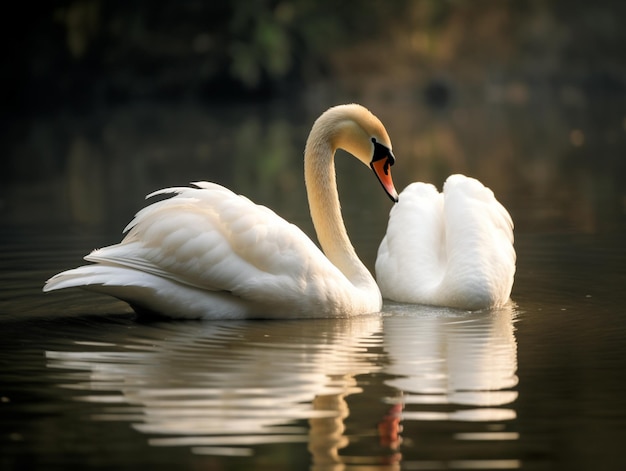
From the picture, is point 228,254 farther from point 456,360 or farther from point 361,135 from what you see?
point 456,360

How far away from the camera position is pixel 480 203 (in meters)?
8.20

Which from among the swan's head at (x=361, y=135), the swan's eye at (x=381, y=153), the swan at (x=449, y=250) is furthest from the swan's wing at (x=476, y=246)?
the swan's eye at (x=381, y=153)

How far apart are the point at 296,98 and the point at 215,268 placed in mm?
34453

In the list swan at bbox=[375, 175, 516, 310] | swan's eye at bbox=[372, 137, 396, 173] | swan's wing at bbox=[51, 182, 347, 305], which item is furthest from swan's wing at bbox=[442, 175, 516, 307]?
swan's wing at bbox=[51, 182, 347, 305]

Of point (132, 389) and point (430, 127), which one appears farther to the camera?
point (430, 127)

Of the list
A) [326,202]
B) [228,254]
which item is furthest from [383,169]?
[228,254]

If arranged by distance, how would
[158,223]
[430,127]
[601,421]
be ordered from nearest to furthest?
[601,421]
[158,223]
[430,127]

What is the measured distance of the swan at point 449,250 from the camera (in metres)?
7.50

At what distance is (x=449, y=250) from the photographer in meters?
7.85

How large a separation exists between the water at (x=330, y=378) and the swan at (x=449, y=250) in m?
0.14

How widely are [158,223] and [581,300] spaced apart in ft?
8.41

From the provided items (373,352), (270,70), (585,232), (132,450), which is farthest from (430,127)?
(132,450)

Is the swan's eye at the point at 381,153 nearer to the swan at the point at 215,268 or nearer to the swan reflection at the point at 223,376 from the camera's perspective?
the swan at the point at 215,268

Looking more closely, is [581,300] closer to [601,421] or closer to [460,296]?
[460,296]
